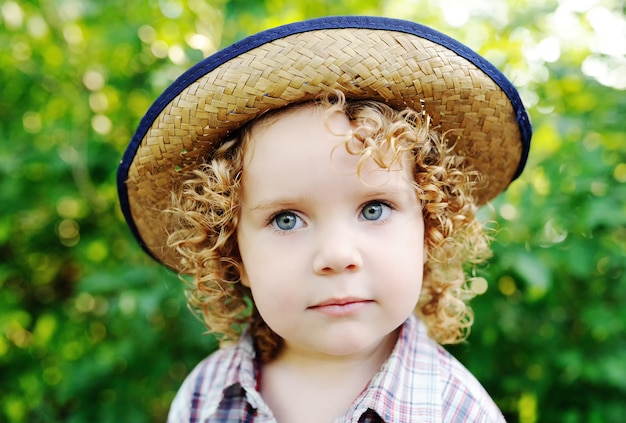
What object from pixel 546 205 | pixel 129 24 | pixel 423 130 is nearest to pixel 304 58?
pixel 423 130

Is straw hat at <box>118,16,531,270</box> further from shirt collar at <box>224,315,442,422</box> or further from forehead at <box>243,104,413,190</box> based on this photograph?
shirt collar at <box>224,315,442,422</box>

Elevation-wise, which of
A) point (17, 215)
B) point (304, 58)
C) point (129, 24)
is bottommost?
point (17, 215)

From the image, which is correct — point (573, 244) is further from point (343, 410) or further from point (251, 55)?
point (251, 55)

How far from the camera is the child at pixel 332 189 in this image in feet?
4.07

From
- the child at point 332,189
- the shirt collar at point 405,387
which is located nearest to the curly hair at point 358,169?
the child at point 332,189

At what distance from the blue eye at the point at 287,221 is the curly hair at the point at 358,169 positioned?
0.13 meters

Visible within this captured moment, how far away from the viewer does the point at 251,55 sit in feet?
4.05

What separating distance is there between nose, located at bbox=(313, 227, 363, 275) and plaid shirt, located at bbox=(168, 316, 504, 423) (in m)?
0.34

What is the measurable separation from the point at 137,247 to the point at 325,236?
4.90 ft

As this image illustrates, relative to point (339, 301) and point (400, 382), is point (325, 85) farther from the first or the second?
point (400, 382)

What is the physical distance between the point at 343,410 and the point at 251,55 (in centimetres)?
82

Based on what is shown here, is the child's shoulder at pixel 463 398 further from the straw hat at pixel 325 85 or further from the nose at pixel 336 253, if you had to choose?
the straw hat at pixel 325 85

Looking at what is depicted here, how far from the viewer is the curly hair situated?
1299 mm

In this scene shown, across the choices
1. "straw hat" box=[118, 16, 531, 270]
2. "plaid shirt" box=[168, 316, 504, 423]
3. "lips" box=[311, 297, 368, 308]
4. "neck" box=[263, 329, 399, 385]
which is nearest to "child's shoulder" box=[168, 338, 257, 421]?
"plaid shirt" box=[168, 316, 504, 423]
